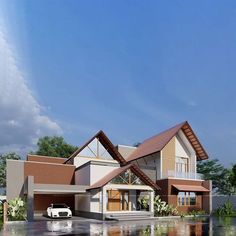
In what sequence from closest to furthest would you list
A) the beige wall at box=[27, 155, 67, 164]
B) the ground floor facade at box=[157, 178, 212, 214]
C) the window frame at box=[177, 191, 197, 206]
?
the ground floor facade at box=[157, 178, 212, 214]
the window frame at box=[177, 191, 197, 206]
the beige wall at box=[27, 155, 67, 164]

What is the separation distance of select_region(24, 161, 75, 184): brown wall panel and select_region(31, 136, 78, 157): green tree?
27.1 meters

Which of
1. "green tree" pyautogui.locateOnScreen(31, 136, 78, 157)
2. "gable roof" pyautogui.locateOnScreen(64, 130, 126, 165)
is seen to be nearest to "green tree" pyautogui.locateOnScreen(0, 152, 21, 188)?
"green tree" pyautogui.locateOnScreen(31, 136, 78, 157)

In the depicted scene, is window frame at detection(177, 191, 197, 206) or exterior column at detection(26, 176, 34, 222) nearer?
exterior column at detection(26, 176, 34, 222)

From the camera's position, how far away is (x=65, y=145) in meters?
64.3

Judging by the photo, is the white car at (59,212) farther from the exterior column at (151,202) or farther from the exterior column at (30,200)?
the exterior column at (151,202)

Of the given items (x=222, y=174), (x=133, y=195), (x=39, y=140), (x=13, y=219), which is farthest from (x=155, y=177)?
(x=39, y=140)

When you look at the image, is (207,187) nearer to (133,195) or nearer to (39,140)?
(133,195)

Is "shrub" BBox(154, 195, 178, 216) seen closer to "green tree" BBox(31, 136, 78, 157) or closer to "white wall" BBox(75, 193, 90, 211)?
"white wall" BBox(75, 193, 90, 211)

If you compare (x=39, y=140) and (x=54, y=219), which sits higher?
(x=39, y=140)

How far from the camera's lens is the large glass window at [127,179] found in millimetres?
30562

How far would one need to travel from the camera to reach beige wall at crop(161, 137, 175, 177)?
37.9 metres

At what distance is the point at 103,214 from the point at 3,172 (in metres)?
33.5

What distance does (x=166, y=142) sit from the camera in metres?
37.6

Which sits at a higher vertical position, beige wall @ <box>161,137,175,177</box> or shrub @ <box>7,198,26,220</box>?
beige wall @ <box>161,137,175,177</box>
